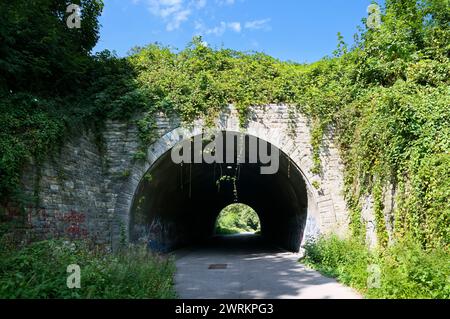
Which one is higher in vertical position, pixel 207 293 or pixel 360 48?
pixel 360 48

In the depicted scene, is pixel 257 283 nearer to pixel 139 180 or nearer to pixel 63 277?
pixel 63 277

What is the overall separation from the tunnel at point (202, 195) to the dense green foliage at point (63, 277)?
437cm

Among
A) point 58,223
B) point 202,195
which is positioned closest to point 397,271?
point 58,223

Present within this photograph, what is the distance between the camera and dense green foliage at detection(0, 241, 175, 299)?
4453 mm

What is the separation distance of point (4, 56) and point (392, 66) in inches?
391

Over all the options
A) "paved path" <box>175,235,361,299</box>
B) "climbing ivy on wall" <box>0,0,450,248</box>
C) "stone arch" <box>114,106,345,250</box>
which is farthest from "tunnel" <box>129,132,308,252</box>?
"paved path" <box>175,235,361,299</box>

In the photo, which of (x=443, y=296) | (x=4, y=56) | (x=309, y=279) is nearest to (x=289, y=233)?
(x=309, y=279)

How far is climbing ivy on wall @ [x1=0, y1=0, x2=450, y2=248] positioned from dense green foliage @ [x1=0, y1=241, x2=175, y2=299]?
182 cm

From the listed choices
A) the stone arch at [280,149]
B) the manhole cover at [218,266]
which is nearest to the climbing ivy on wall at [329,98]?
the stone arch at [280,149]

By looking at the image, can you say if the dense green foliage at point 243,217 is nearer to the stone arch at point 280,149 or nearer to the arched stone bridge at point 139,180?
the arched stone bridge at point 139,180

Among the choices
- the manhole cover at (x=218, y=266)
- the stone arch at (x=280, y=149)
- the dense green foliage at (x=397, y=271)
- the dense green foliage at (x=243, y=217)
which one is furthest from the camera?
the dense green foliage at (x=243, y=217)

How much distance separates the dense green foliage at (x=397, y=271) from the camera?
194 inches

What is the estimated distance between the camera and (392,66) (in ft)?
31.8

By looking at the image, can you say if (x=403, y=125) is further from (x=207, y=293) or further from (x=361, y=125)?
(x=207, y=293)
